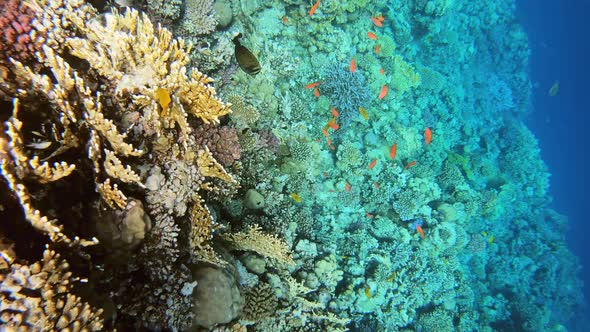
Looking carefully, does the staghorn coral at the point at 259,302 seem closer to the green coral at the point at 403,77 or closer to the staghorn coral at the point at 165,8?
the staghorn coral at the point at 165,8

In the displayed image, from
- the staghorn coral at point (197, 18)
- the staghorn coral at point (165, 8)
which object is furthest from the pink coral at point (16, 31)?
the staghorn coral at point (197, 18)

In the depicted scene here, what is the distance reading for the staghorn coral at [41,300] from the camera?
161 centimetres

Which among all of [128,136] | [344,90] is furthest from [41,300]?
[344,90]

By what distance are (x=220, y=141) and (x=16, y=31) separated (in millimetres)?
1857

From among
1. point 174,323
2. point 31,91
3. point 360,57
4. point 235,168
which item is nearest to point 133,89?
point 31,91

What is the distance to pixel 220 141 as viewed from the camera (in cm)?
341

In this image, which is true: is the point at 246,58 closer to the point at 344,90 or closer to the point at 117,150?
the point at 117,150

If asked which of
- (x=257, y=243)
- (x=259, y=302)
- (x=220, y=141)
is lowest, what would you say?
(x=259, y=302)

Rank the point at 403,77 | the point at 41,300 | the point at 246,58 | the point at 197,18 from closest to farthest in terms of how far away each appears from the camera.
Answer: the point at 41,300 → the point at 246,58 → the point at 197,18 → the point at 403,77

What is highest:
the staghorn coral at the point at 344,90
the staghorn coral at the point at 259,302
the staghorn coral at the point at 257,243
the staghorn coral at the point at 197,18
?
the staghorn coral at the point at 344,90

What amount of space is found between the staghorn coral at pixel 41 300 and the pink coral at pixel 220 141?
5.55ft

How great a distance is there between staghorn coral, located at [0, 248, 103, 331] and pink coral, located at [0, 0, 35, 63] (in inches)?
63.7

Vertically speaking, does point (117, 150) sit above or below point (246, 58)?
below

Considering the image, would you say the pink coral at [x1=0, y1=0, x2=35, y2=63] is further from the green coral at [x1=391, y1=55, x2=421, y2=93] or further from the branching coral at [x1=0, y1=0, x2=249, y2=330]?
the green coral at [x1=391, y1=55, x2=421, y2=93]
